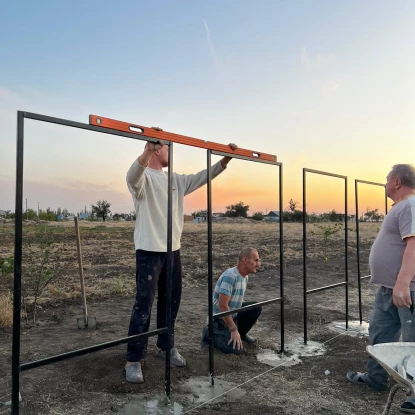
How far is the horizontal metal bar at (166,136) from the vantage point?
241 cm

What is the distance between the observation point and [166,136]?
2.79m

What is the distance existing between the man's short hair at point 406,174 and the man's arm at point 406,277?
0.45 meters

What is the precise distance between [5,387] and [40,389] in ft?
0.92

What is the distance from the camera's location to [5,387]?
3076 mm

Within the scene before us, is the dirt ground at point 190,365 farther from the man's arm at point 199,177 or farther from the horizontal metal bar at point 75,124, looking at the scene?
the horizontal metal bar at point 75,124

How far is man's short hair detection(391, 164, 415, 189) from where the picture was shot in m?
2.95

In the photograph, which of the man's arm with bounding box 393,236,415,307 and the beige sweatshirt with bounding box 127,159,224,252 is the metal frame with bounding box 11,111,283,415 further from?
the man's arm with bounding box 393,236,415,307

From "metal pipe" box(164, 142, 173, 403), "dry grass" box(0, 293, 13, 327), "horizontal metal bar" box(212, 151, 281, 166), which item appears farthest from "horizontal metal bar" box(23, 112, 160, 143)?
"dry grass" box(0, 293, 13, 327)

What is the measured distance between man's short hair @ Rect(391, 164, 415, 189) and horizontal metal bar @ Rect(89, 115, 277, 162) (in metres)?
1.21

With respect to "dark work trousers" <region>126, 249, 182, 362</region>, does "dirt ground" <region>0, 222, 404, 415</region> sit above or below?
below

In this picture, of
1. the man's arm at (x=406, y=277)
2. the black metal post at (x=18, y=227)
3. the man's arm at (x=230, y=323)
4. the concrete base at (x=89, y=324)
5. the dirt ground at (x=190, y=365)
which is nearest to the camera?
the black metal post at (x=18, y=227)

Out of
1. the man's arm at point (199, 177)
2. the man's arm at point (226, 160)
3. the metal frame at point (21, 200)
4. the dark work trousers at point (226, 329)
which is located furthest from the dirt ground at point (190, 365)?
the man's arm at point (226, 160)

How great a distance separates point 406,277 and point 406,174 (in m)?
0.77

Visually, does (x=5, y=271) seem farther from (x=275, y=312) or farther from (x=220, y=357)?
(x=275, y=312)
